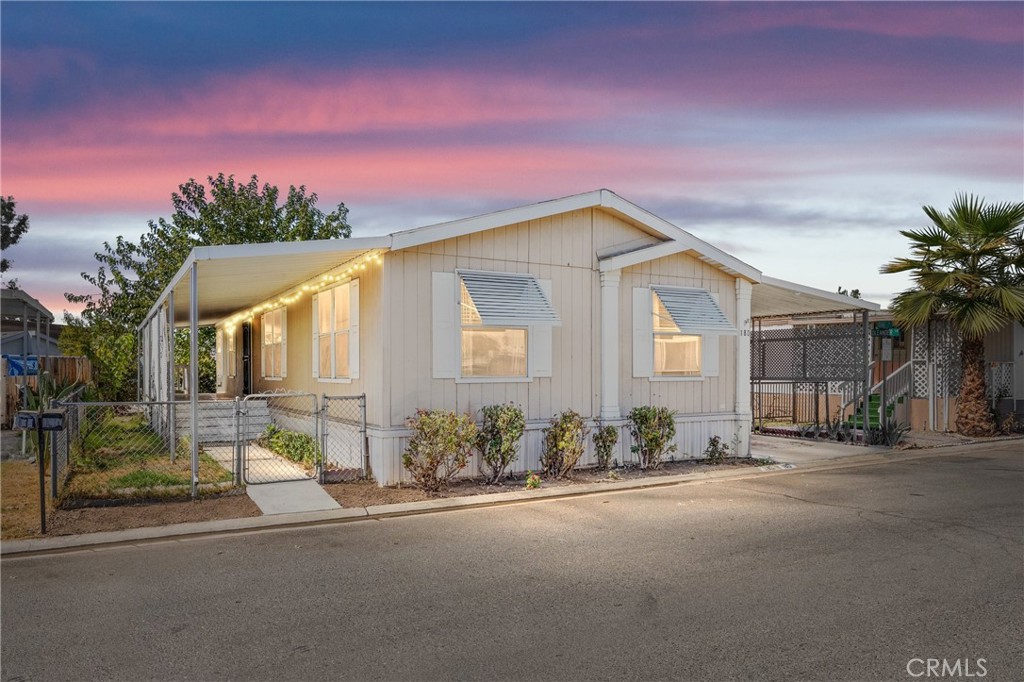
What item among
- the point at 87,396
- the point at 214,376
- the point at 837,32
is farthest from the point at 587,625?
the point at 214,376

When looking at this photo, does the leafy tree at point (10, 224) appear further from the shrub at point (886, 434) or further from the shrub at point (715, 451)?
the shrub at point (886, 434)

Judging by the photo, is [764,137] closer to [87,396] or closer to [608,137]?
[608,137]

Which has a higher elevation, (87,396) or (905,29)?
(905,29)

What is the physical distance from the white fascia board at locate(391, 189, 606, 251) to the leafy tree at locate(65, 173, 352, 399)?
658 inches

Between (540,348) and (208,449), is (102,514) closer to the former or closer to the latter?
(540,348)

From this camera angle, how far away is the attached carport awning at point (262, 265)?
8.97 metres

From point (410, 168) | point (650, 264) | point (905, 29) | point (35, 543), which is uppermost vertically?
point (905, 29)

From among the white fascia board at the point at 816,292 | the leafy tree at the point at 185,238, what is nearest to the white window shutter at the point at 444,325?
the white fascia board at the point at 816,292

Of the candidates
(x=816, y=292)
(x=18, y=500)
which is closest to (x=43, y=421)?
(x=18, y=500)

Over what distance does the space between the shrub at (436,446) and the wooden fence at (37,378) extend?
9024mm

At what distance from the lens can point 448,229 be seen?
395 inches

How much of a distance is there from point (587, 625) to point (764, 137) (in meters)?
12.8

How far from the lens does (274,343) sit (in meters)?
16.7

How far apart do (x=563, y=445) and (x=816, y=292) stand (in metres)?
6.29
